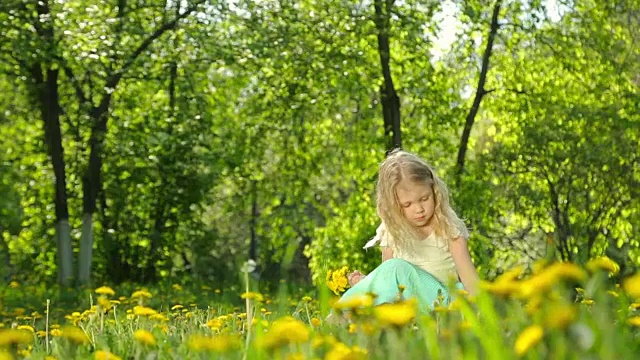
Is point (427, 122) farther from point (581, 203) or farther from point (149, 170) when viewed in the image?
point (149, 170)

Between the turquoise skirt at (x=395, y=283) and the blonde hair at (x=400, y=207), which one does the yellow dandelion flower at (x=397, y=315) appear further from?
the blonde hair at (x=400, y=207)

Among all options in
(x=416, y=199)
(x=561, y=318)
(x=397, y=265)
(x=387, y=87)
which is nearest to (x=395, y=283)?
(x=397, y=265)

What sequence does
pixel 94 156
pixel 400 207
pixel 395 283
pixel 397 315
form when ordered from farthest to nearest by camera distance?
1. pixel 94 156
2. pixel 400 207
3. pixel 395 283
4. pixel 397 315

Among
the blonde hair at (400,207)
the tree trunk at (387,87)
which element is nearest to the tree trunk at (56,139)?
the tree trunk at (387,87)

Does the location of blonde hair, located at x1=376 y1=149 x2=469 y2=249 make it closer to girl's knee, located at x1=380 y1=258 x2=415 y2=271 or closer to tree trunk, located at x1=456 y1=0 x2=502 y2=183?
girl's knee, located at x1=380 y1=258 x2=415 y2=271

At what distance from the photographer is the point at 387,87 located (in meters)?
16.7

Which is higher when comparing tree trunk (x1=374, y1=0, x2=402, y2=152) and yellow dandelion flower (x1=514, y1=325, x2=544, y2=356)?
tree trunk (x1=374, y1=0, x2=402, y2=152)

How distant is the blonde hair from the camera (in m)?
5.18

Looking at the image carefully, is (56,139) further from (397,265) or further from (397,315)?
(397,315)

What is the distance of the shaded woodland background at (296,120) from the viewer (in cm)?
1484

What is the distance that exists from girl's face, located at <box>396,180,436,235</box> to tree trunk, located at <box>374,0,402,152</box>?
33.2 feet

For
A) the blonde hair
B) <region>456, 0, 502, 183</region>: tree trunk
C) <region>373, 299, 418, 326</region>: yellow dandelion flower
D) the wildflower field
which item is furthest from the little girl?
<region>456, 0, 502, 183</region>: tree trunk

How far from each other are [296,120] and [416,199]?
39.7ft

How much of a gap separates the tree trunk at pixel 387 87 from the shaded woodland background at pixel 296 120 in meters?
0.03
